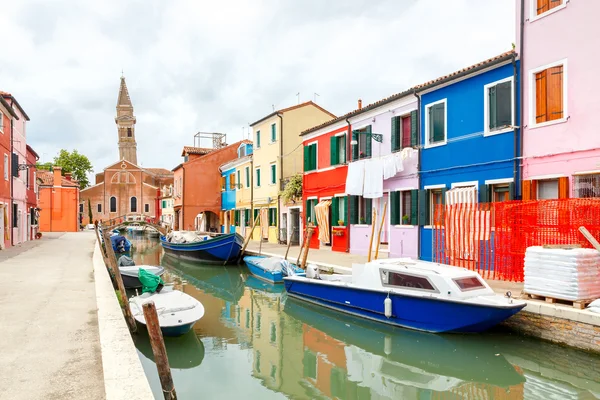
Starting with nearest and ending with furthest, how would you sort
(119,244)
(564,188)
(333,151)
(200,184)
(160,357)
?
(160,357), (564,188), (333,151), (119,244), (200,184)

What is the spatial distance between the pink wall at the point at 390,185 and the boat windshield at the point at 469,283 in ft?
19.3

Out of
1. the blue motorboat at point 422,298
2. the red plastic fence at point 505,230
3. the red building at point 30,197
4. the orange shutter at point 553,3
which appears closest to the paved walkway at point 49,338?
the blue motorboat at point 422,298

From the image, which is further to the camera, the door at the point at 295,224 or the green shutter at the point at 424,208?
the door at the point at 295,224

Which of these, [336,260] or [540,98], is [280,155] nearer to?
[336,260]

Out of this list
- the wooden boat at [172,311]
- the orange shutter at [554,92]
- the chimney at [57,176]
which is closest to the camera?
the wooden boat at [172,311]

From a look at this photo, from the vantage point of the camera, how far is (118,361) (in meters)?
5.42

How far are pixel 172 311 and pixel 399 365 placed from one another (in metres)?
4.32

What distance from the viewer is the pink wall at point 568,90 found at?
10.5 metres

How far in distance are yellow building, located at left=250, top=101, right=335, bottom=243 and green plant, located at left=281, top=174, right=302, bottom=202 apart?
583 mm

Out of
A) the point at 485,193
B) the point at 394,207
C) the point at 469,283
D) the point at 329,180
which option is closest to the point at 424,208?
the point at 394,207

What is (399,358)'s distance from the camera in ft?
27.9

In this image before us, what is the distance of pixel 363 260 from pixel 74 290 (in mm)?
9601

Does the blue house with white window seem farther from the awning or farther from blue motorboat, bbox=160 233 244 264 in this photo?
blue motorboat, bbox=160 233 244 264

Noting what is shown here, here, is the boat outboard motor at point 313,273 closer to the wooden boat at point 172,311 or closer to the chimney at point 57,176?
the wooden boat at point 172,311
